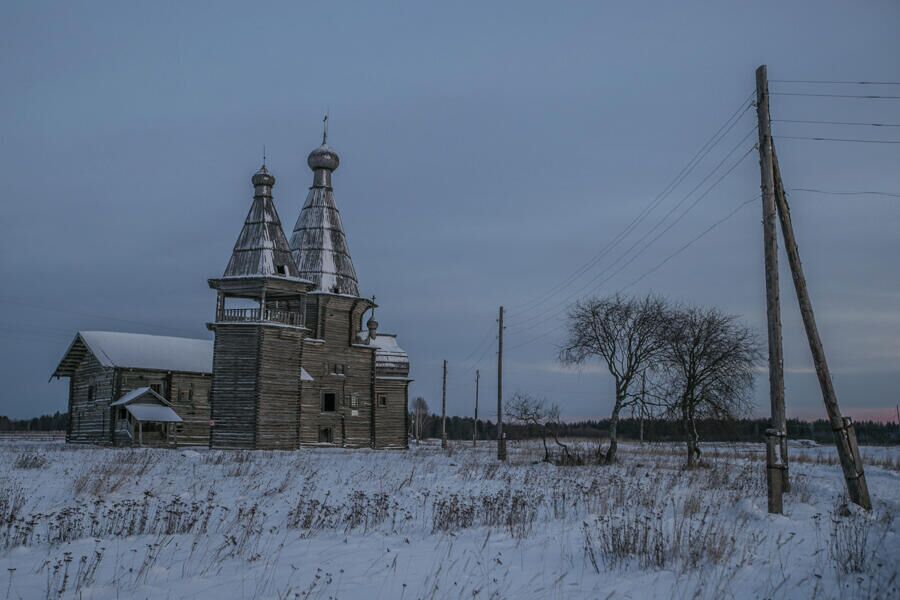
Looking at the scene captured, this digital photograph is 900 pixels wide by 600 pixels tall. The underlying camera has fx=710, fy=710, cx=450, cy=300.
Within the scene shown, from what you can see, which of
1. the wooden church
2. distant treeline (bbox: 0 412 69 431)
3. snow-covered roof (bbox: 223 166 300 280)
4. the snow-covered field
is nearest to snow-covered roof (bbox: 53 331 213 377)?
the wooden church

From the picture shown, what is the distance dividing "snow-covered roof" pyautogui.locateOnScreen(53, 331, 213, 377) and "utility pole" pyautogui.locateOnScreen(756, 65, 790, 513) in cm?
3812

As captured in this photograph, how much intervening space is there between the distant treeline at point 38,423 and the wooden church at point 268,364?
89.3 m

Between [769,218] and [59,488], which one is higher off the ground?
[769,218]

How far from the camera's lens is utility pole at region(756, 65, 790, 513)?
1127 centimetres

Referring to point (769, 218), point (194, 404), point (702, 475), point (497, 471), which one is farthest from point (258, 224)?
point (769, 218)

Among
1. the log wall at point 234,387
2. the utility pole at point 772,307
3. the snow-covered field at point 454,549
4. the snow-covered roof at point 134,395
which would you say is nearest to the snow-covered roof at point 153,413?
the snow-covered roof at point 134,395

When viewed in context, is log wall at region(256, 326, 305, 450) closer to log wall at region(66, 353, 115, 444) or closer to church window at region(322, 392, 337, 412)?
church window at region(322, 392, 337, 412)

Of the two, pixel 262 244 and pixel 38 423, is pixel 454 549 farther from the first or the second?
pixel 38 423

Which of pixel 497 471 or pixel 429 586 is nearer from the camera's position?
pixel 429 586

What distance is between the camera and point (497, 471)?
2027 cm

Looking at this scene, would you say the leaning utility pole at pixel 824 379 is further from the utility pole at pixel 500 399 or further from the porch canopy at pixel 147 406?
the porch canopy at pixel 147 406

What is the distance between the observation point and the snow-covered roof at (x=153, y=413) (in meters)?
39.5

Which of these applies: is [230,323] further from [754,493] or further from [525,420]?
[754,493]

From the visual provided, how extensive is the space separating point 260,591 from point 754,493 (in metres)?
10.6
